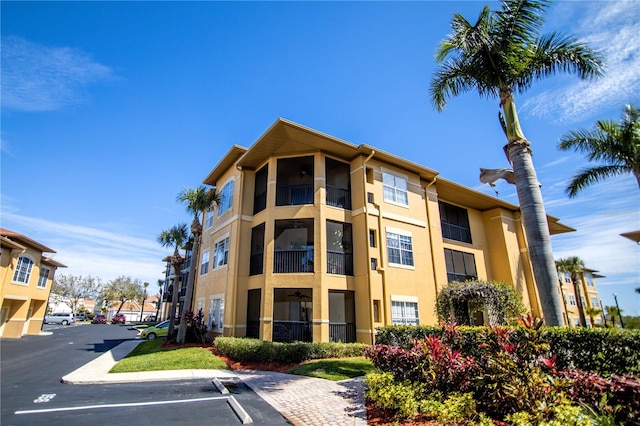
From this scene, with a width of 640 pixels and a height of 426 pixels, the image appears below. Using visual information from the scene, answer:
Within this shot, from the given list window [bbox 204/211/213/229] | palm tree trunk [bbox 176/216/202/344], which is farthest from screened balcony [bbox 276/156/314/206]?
window [bbox 204/211/213/229]

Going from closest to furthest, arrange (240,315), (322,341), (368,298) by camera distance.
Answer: (322,341) < (368,298) < (240,315)

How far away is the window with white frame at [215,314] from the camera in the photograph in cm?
1909

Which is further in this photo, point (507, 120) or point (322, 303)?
point (322, 303)

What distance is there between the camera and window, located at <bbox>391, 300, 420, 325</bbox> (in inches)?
680

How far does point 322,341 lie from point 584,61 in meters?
15.2

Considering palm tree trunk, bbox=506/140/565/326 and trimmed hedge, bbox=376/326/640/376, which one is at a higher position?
palm tree trunk, bbox=506/140/565/326

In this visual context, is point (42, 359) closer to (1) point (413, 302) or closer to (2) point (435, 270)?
(1) point (413, 302)

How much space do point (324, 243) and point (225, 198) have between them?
903 cm

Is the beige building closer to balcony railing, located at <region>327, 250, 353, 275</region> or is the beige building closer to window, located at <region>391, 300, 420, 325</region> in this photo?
balcony railing, located at <region>327, 250, 353, 275</region>

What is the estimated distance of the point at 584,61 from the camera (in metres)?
11.2

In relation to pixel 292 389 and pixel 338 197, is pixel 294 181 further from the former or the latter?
pixel 292 389

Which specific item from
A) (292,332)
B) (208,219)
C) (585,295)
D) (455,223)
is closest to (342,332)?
(292,332)

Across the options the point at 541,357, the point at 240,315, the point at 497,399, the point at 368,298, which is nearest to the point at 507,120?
the point at 541,357

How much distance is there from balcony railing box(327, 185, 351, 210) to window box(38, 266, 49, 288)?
101 ft
